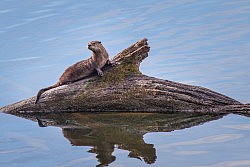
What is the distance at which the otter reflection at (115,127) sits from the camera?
13.8 metres

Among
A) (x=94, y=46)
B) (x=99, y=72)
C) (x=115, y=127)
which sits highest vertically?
(x=94, y=46)

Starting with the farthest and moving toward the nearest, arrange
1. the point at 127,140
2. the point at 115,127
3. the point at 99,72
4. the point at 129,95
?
the point at 99,72 < the point at 129,95 < the point at 115,127 < the point at 127,140

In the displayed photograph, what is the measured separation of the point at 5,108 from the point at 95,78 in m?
2.52

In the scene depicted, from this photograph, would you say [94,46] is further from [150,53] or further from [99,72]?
[150,53]

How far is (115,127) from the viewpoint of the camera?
1516 cm

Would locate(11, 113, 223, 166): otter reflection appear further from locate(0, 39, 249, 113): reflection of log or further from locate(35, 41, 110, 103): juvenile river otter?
locate(35, 41, 110, 103): juvenile river otter

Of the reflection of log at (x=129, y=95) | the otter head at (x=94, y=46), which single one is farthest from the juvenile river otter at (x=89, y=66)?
the reflection of log at (x=129, y=95)

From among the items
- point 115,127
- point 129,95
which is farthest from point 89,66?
point 115,127

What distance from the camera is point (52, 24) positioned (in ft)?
122

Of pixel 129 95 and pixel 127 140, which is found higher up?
pixel 129 95

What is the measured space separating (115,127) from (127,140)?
96 cm

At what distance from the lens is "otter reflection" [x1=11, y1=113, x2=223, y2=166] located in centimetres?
1382

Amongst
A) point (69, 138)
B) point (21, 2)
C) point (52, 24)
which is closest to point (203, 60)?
point (69, 138)

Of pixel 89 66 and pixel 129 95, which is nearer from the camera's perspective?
pixel 129 95
